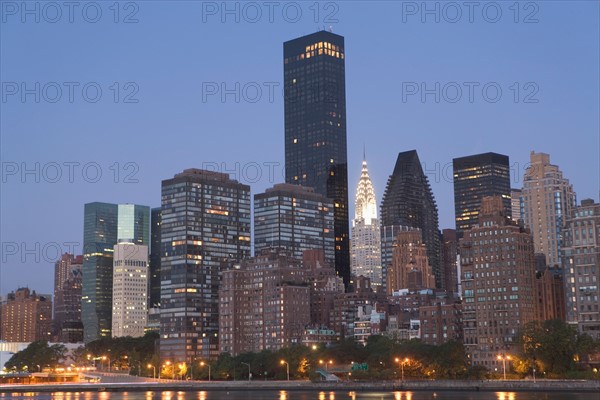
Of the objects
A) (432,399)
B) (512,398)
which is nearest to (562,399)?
(512,398)

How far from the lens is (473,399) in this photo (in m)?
191

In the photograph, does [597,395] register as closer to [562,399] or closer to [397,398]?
[562,399]

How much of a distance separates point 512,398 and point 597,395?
19.6 m

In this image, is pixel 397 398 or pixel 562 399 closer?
pixel 562 399

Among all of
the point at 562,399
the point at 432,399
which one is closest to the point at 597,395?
the point at 562,399

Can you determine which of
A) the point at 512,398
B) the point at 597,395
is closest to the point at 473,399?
the point at 512,398

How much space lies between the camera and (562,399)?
598 ft

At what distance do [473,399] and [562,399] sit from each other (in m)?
17.5

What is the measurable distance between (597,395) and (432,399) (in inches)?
1331

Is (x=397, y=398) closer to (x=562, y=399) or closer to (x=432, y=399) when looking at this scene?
(x=432, y=399)

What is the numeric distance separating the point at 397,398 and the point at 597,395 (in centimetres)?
4002

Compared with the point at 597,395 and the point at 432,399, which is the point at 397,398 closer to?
the point at 432,399

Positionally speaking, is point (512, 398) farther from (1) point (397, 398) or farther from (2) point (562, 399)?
(1) point (397, 398)

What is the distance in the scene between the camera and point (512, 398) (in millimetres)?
189500
